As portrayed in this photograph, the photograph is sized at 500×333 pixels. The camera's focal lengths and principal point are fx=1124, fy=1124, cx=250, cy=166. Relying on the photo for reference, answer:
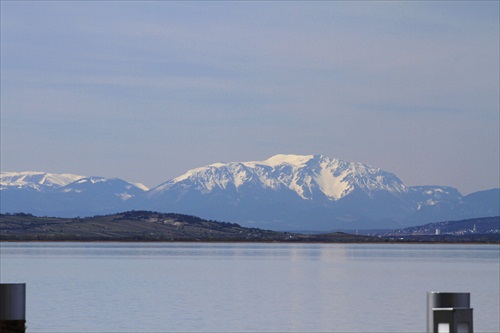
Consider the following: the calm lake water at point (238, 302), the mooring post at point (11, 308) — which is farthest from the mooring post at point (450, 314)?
the calm lake water at point (238, 302)

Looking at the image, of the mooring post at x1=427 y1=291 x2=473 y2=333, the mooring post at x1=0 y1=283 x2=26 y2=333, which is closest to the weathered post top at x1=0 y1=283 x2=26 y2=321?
the mooring post at x1=0 y1=283 x2=26 y2=333

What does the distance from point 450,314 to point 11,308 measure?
354 cm

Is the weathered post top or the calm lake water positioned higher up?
the weathered post top

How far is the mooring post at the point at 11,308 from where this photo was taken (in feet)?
28.2

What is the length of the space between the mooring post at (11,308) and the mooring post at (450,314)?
10.8 ft

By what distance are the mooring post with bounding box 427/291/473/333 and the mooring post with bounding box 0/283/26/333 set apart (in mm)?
3289

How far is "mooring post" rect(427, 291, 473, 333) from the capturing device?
9141 mm

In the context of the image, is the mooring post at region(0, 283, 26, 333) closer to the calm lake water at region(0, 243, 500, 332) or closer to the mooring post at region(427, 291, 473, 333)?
the mooring post at region(427, 291, 473, 333)

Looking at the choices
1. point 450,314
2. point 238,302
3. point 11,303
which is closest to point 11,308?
point 11,303

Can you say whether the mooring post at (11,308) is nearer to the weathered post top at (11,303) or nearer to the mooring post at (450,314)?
the weathered post top at (11,303)

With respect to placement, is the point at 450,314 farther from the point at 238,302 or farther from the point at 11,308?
the point at 238,302

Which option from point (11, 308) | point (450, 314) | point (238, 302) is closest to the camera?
point (11, 308)

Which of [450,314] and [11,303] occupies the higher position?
[11,303]

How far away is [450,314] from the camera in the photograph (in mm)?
9258
